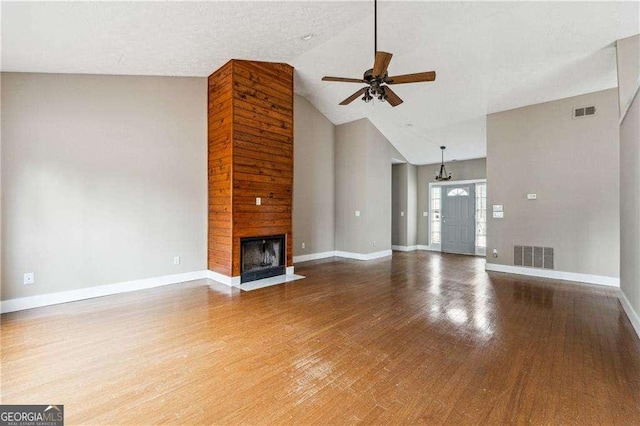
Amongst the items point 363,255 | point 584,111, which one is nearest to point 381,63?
point 584,111

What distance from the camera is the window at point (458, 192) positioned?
28.5 ft

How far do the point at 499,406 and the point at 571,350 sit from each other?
1356 millimetres

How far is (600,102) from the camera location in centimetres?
486

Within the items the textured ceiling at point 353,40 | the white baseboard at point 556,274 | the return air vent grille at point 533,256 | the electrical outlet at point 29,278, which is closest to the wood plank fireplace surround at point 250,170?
the textured ceiling at point 353,40

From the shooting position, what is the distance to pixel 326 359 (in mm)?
2377

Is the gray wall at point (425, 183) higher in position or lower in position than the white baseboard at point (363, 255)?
higher

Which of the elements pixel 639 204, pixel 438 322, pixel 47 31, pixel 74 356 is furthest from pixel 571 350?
pixel 47 31

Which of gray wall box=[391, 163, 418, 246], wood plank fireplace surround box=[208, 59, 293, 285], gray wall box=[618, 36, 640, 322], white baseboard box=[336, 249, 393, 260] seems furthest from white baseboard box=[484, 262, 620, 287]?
wood plank fireplace surround box=[208, 59, 293, 285]

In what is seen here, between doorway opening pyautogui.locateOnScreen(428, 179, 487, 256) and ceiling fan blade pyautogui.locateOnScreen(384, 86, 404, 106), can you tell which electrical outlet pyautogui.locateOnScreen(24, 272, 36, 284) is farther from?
doorway opening pyautogui.locateOnScreen(428, 179, 487, 256)

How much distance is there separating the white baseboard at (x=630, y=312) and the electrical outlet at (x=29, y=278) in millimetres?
6844

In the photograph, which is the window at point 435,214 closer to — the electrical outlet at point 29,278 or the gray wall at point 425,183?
the gray wall at point 425,183

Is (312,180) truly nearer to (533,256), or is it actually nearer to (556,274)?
(533,256)

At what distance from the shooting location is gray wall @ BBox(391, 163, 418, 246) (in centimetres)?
925

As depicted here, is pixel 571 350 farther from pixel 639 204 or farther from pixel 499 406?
pixel 639 204
